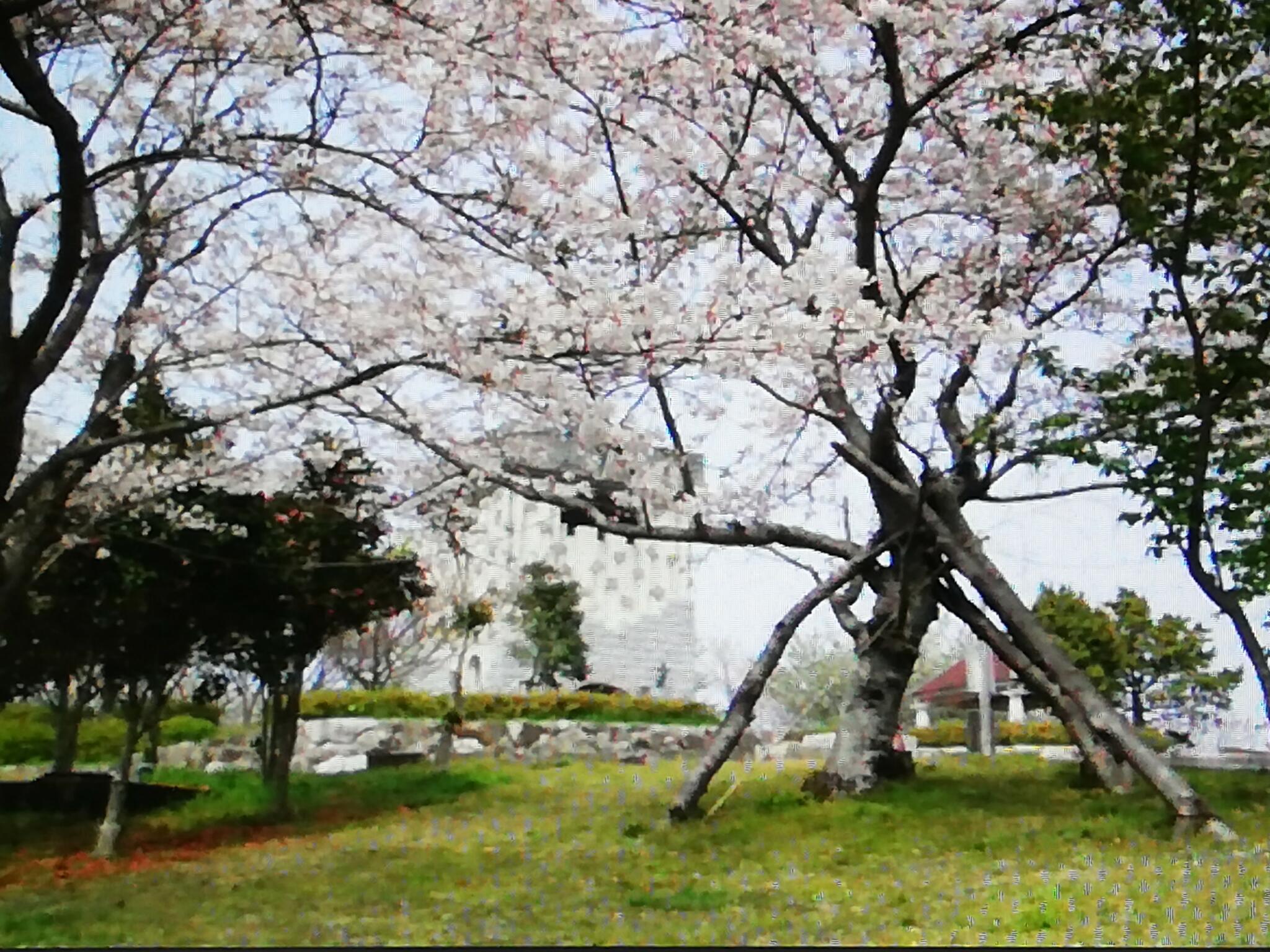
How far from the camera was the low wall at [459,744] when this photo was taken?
1471cm

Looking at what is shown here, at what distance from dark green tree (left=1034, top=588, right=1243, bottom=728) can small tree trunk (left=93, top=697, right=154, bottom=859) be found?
11708 millimetres

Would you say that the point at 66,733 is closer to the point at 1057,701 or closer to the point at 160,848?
the point at 160,848

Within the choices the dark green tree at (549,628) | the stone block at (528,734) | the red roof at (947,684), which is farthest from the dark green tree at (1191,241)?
the red roof at (947,684)

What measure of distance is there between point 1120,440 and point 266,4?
618cm

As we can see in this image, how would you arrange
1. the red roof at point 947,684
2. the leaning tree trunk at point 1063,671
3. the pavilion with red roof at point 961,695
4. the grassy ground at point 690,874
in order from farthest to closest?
the red roof at point 947,684 → the pavilion with red roof at point 961,695 → the leaning tree trunk at point 1063,671 → the grassy ground at point 690,874

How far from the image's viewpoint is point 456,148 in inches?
232

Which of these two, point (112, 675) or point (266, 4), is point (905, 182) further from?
point (112, 675)

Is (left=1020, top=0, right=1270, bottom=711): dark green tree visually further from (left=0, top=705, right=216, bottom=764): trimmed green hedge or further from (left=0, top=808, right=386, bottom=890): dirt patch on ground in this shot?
(left=0, top=705, right=216, bottom=764): trimmed green hedge

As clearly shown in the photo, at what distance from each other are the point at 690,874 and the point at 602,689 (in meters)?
14.3

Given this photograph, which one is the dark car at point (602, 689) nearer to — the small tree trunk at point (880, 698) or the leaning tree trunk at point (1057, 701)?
the small tree trunk at point (880, 698)

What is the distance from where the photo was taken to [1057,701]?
300 inches

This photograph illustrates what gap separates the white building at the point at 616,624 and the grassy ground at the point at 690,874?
8.83m

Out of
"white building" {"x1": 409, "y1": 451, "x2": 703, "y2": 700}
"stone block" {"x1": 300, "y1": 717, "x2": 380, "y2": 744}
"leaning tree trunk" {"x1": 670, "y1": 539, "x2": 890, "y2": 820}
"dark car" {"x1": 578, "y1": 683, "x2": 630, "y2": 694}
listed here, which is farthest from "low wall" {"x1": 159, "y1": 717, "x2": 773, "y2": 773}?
"leaning tree trunk" {"x1": 670, "y1": 539, "x2": 890, "y2": 820}

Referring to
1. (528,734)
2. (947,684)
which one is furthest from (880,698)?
(947,684)
